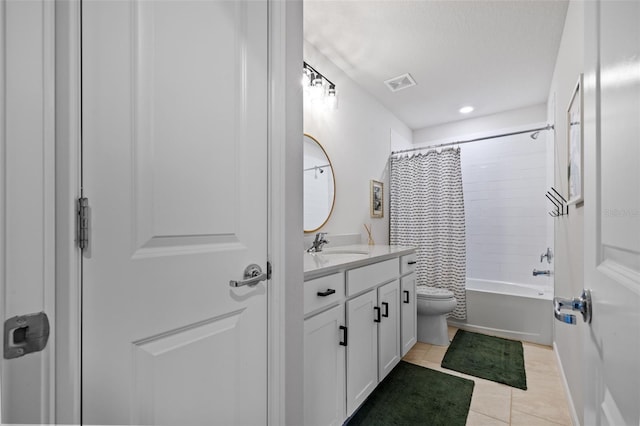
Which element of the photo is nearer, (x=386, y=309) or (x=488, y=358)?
(x=386, y=309)

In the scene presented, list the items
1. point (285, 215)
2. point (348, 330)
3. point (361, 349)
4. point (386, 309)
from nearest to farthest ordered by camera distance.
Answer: point (285, 215), point (348, 330), point (361, 349), point (386, 309)

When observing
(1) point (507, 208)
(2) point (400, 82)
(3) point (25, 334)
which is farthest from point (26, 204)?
(1) point (507, 208)

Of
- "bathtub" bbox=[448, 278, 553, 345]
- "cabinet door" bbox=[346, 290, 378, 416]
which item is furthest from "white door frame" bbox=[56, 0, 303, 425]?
"bathtub" bbox=[448, 278, 553, 345]

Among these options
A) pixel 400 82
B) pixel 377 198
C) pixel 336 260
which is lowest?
pixel 336 260

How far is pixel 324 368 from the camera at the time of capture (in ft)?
4.42

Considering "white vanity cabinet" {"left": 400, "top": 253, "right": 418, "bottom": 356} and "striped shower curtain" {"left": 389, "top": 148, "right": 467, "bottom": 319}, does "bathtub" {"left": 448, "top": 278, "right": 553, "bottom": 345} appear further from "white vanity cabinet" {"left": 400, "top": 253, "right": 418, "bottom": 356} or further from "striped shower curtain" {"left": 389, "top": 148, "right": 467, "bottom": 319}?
"white vanity cabinet" {"left": 400, "top": 253, "right": 418, "bottom": 356}

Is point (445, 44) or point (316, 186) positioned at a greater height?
point (445, 44)

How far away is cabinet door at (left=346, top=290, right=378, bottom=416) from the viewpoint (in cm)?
152

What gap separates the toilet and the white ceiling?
1.94 m

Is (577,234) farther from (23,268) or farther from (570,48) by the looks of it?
(23,268)

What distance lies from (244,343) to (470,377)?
188 cm

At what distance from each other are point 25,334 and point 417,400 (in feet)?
6.32

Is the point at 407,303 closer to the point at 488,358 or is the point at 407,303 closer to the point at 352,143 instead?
the point at 488,358

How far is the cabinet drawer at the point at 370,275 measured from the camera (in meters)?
1.55
